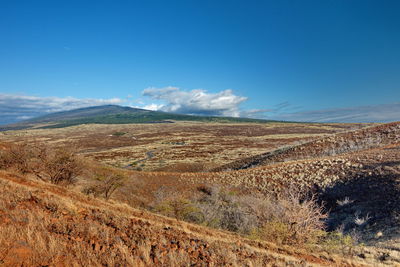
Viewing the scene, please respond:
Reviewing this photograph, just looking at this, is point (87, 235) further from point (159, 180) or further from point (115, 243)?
point (159, 180)

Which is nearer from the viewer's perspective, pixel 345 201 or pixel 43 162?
pixel 43 162

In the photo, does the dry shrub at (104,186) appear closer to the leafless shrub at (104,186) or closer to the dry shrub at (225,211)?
the leafless shrub at (104,186)

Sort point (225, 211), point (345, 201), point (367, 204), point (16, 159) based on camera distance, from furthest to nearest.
→ point (225, 211) → point (345, 201) → point (367, 204) → point (16, 159)

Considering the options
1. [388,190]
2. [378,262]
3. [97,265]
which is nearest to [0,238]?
[97,265]

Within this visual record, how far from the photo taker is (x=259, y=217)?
15977 mm

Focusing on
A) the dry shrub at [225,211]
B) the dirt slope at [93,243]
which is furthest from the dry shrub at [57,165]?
the dry shrub at [225,211]

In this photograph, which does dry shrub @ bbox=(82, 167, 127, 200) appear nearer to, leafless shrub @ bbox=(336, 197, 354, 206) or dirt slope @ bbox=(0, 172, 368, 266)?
dirt slope @ bbox=(0, 172, 368, 266)

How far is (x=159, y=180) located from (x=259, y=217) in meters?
20.6

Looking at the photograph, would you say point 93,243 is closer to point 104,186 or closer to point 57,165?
point 57,165

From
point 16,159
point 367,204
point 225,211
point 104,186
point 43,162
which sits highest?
point 16,159

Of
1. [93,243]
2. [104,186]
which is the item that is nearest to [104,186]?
[104,186]

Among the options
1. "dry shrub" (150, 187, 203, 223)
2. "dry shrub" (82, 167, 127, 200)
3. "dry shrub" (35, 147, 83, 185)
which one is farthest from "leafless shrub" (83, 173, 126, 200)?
"dry shrub" (150, 187, 203, 223)

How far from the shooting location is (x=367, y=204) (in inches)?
795

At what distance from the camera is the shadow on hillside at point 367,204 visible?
1658 cm
